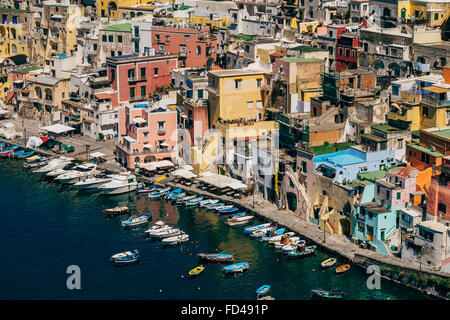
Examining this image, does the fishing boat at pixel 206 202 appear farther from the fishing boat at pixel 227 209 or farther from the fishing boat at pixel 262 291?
the fishing boat at pixel 262 291

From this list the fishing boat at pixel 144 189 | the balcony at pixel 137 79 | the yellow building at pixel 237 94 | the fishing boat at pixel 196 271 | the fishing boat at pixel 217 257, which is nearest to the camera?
the fishing boat at pixel 196 271

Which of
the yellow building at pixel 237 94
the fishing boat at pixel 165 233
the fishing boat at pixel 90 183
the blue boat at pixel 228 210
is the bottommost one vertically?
the fishing boat at pixel 165 233

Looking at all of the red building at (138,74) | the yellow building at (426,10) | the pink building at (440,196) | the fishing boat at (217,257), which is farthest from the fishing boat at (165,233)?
the yellow building at (426,10)

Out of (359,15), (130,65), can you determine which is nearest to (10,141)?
(130,65)

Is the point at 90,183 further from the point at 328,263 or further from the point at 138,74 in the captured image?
the point at 328,263

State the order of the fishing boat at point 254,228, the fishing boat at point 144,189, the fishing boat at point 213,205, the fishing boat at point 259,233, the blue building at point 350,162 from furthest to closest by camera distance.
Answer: the fishing boat at point 144,189 → the fishing boat at point 213,205 → the fishing boat at point 254,228 → the fishing boat at point 259,233 → the blue building at point 350,162

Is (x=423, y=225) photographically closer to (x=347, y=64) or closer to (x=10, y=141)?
(x=347, y=64)

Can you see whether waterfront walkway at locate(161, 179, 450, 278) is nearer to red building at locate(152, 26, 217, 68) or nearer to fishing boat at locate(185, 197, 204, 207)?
fishing boat at locate(185, 197, 204, 207)
